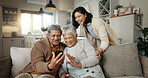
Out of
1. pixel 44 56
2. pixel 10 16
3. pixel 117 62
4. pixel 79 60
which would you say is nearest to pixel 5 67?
pixel 44 56

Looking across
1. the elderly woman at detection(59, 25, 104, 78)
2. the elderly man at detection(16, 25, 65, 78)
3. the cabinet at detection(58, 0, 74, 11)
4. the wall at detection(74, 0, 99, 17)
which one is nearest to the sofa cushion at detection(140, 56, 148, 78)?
the elderly woman at detection(59, 25, 104, 78)

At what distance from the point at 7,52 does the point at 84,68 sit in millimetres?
5171

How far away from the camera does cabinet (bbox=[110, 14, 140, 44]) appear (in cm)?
334

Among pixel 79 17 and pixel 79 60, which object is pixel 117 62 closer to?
pixel 79 60

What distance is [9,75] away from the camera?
57.0 inches

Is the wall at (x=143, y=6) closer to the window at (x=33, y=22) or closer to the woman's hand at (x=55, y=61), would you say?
the woman's hand at (x=55, y=61)

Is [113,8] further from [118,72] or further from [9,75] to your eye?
[9,75]

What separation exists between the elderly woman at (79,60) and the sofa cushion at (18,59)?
581 mm

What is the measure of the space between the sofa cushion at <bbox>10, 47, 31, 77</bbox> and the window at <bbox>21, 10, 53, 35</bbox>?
5141mm

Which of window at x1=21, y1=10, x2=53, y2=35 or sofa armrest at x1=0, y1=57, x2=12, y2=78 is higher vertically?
window at x1=21, y1=10, x2=53, y2=35

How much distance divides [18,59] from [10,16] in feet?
16.7

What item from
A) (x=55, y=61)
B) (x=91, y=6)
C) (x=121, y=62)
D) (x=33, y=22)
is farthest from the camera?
(x=33, y=22)

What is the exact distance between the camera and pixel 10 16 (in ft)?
18.5

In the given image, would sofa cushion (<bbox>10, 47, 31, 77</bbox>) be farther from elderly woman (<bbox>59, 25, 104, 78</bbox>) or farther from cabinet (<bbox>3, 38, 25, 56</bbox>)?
cabinet (<bbox>3, 38, 25, 56</bbox>)
